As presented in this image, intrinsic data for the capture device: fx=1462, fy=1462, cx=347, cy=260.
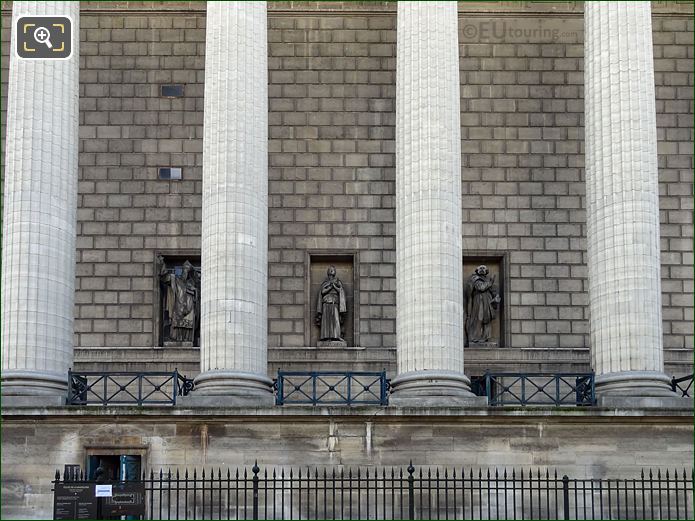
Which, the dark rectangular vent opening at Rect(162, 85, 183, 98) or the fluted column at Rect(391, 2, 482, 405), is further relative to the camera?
the dark rectangular vent opening at Rect(162, 85, 183, 98)

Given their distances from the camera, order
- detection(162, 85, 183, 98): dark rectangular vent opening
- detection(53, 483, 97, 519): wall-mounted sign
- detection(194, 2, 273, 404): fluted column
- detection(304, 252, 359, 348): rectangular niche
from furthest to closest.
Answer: detection(162, 85, 183, 98): dark rectangular vent opening → detection(304, 252, 359, 348): rectangular niche → detection(194, 2, 273, 404): fluted column → detection(53, 483, 97, 519): wall-mounted sign

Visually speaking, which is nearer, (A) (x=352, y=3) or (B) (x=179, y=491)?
(B) (x=179, y=491)

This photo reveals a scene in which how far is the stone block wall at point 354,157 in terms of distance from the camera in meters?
43.1

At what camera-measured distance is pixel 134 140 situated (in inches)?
1745

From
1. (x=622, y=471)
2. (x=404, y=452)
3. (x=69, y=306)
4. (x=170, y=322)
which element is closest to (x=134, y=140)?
(x=170, y=322)

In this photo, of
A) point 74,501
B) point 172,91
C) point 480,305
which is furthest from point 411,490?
point 172,91

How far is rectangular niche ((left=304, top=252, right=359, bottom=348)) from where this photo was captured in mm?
42844

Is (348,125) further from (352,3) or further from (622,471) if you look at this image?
(622,471)

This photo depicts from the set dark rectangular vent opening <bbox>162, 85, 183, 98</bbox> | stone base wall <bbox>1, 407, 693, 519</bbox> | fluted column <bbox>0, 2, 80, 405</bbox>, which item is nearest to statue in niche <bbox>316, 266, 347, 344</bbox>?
dark rectangular vent opening <bbox>162, 85, 183, 98</bbox>

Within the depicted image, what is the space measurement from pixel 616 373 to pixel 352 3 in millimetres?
15888

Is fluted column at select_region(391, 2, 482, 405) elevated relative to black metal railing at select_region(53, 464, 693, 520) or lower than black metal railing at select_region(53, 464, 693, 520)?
elevated

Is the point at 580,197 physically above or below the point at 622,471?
above

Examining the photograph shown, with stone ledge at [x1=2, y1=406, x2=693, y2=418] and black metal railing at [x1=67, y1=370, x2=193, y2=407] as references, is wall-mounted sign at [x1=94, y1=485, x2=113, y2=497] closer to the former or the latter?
stone ledge at [x1=2, y1=406, x2=693, y2=418]

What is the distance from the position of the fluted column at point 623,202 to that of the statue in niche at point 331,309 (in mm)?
8904
